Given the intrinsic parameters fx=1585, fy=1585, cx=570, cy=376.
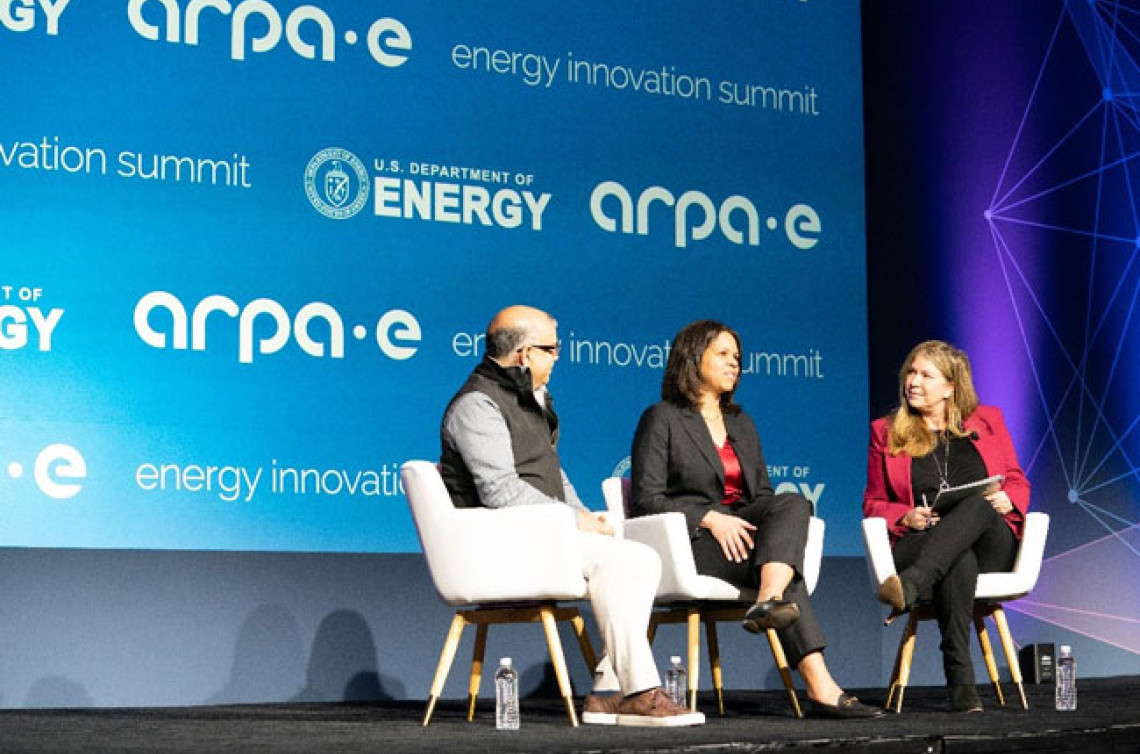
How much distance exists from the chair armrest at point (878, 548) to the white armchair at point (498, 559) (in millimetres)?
1067

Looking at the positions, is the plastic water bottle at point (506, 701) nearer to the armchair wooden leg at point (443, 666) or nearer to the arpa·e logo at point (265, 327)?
the armchair wooden leg at point (443, 666)

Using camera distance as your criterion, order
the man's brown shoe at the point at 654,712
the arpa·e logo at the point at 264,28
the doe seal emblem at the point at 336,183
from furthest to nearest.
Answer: the doe seal emblem at the point at 336,183 < the arpa·e logo at the point at 264,28 < the man's brown shoe at the point at 654,712

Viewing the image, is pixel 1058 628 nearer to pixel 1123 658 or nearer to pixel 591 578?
pixel 1123 658

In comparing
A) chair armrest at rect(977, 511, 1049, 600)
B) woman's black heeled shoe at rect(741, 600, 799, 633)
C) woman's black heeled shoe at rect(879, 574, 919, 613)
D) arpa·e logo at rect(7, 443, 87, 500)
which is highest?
arpa·e logo at rect(7, 443, 87, 500)

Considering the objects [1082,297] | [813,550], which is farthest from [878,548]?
[1082,297]

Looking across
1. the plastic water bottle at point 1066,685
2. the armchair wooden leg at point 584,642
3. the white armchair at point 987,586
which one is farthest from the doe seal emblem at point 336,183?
the plastic water bottle at point 1066,685

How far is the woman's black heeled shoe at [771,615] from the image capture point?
4.12 meters

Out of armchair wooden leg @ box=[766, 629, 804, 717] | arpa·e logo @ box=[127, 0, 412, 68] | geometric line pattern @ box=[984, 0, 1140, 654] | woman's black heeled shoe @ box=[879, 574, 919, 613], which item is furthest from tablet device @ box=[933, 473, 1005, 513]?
arpa·e logo @ box=[127, 0, 412, 68]

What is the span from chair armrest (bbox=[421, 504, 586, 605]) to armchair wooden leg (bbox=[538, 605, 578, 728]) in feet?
0.27

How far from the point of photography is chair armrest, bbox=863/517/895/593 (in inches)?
195

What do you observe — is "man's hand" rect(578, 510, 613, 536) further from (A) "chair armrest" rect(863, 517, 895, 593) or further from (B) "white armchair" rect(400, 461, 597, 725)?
(A) "chair armrest" rect(863, 517, 895, 593)

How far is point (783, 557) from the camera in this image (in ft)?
14.4

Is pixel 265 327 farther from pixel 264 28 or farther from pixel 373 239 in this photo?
pixel 264 28

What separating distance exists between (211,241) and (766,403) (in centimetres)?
235
